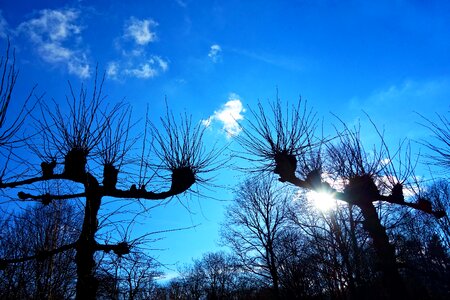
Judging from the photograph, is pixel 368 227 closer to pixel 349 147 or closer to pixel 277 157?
pixel 349 147

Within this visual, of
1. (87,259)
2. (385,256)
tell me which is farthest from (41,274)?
(385,256)

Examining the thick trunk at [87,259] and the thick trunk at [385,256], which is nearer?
the thick trunk at [87,259]

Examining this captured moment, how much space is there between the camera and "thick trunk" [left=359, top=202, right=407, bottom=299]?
7438 mm

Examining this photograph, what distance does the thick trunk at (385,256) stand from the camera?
744 cm

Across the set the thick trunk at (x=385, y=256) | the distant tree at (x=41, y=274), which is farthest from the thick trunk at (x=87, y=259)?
the thick trunk at (x=385, y=256)

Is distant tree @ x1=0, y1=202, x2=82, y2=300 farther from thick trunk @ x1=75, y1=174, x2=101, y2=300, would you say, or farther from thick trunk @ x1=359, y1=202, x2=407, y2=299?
thick trunk @ x1=359, y1=202, x2=407, y2=299

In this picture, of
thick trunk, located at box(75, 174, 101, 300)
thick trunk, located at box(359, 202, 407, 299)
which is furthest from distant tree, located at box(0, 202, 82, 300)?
thick trunk, located at box(359, 202, 407, 299)

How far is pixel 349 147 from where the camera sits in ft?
29.6

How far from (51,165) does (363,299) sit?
1909 centimetres

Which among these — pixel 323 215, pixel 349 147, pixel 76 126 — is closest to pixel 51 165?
pixel 76 126

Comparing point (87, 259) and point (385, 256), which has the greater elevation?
point (87, 259)

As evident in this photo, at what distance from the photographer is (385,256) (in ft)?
25.4

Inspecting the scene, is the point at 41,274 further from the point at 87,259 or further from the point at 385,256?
the point at 385,256

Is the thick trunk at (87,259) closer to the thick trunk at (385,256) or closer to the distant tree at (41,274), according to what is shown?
the distant tree at (41,274)
